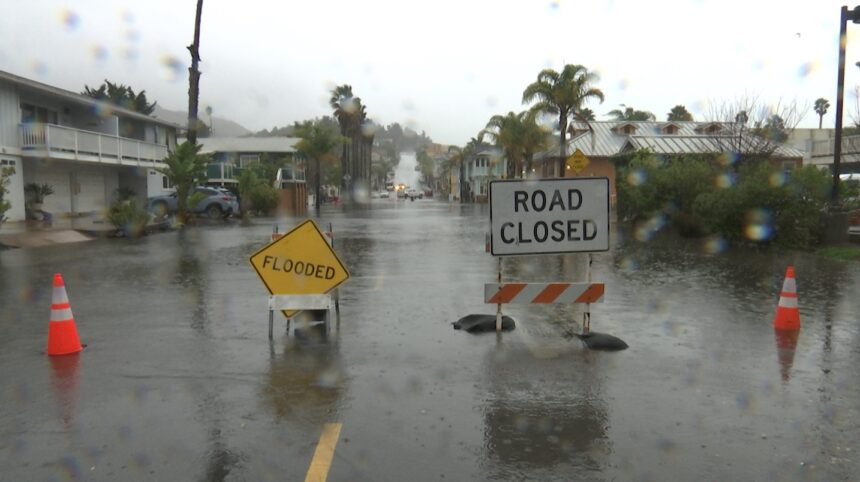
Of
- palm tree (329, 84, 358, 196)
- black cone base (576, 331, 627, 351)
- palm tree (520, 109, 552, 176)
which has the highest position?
palm tree (329, 84, 358, 196)

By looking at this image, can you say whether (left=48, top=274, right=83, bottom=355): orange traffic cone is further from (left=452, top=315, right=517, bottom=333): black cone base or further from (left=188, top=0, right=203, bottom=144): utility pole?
(left=188, top=0, right=203, bottom=144): utility pole

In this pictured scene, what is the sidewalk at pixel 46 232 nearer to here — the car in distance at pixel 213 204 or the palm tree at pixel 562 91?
the car in distance at pixel 213 204

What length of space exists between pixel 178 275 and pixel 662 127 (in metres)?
44.3

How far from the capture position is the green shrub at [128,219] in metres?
21.5

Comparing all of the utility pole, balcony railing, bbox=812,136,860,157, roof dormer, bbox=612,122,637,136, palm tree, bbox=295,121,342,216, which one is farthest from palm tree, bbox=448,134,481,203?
the utility pole

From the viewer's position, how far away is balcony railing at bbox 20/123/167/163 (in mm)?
25922

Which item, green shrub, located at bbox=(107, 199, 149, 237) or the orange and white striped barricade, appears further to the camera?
green shrub, located at bbox=(107, 199, 149, 237)

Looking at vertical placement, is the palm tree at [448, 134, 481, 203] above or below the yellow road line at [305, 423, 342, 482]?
above

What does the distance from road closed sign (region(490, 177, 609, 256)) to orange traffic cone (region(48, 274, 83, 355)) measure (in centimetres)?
443

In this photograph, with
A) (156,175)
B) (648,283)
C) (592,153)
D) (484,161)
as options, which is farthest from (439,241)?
(484,161)

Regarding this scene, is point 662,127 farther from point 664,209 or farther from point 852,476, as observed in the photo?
point 852,476

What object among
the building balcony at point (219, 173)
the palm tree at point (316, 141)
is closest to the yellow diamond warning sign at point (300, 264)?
the building balcony at point (219, 173)

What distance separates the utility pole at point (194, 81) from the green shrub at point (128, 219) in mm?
9347

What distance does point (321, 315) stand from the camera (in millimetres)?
8055
